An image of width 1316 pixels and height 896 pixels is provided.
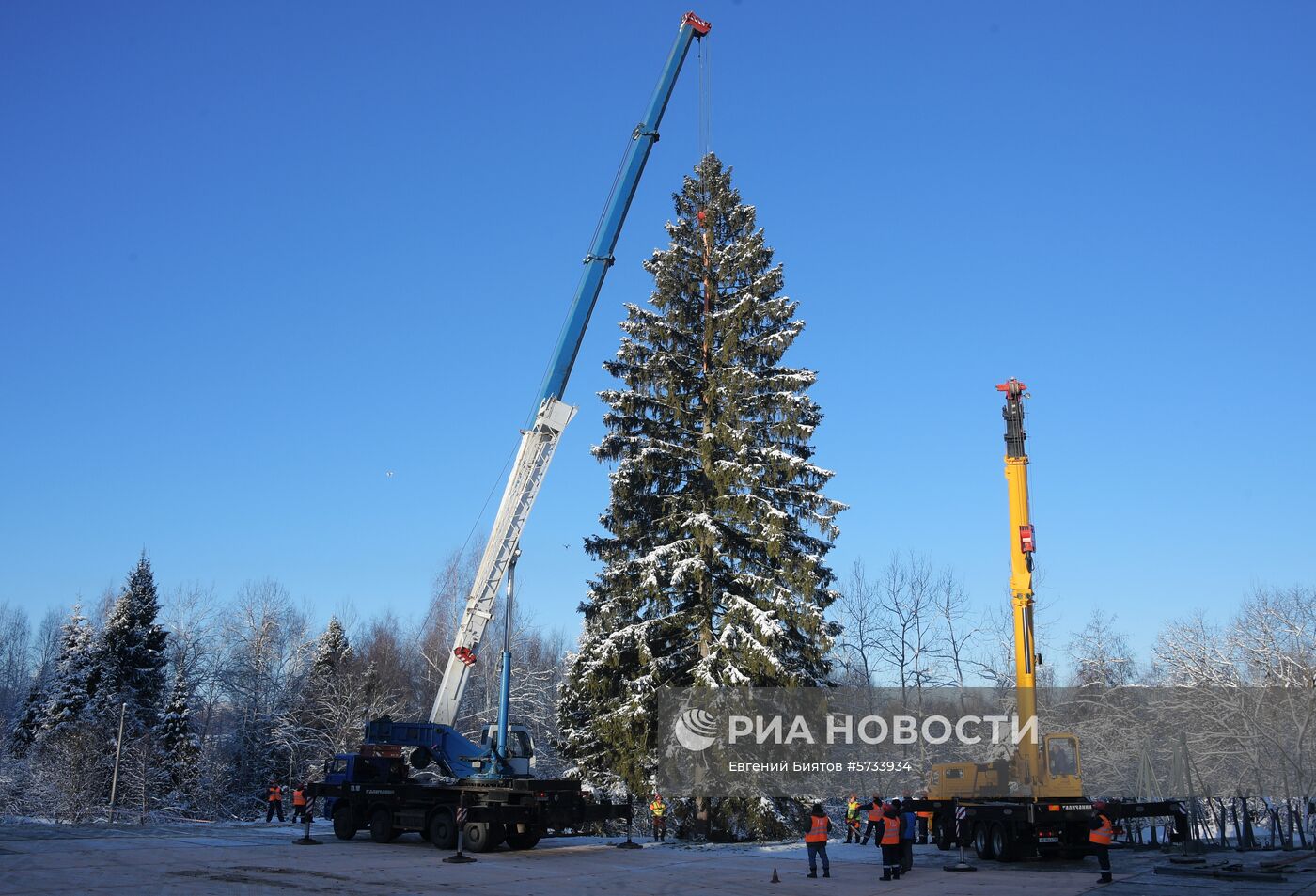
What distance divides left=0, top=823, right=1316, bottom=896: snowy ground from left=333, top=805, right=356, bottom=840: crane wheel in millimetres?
427

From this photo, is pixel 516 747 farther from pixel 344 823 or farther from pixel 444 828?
pixel 344 823

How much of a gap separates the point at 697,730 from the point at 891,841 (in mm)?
9488

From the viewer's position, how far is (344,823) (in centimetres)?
2489

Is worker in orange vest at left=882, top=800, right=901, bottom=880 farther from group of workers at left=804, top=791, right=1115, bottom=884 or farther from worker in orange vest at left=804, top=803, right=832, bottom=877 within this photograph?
worker in orange vest at left=804, top=803, right=832, bottom=877

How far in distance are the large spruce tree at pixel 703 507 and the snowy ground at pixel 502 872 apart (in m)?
4.78

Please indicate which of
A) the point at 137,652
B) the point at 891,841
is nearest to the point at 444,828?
the point at 891,841

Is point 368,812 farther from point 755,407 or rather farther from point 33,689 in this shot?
point 33,689

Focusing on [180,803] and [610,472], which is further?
[180,803]

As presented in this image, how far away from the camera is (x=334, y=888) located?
15.0 metres

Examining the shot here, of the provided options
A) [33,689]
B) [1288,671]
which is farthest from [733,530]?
[33,689]

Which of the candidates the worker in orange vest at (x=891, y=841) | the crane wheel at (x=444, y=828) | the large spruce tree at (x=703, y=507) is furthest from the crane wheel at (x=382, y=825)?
the worker in orange vest at (x=891, y=841)

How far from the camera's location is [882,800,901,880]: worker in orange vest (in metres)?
17.8

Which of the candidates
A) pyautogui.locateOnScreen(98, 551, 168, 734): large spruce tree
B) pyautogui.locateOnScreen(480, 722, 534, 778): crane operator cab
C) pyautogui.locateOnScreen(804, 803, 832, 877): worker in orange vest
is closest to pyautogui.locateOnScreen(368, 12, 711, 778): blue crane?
pyautogui.locateOnScreen(480, 722, 534, 778): crane operator cab

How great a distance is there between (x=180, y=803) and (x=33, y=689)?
14282 millimetres
